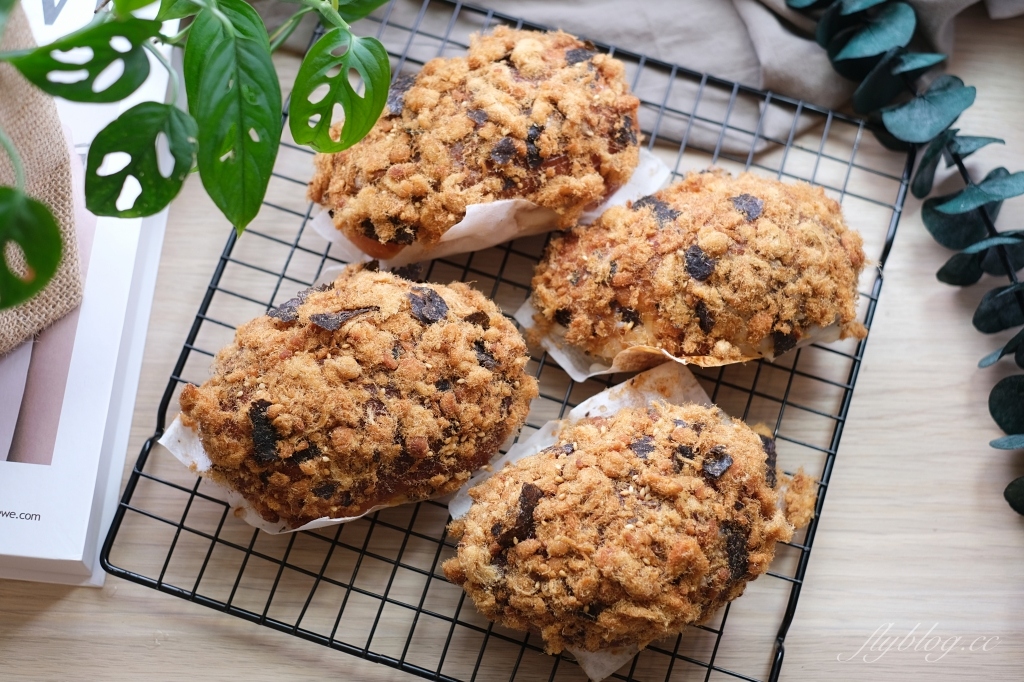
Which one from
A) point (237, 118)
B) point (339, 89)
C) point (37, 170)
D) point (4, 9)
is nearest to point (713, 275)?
point (339, 89)

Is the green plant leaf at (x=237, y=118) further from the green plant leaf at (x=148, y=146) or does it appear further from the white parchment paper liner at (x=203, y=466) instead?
the white parchment paper liner at (x=203, y=466)

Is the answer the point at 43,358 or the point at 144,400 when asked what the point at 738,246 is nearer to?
the point at 144,400

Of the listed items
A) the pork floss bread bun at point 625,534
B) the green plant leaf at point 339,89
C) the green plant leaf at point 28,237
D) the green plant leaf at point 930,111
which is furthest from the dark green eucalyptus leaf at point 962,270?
the green plant leaf at point 28,237

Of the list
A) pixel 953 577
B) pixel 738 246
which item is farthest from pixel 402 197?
pixel 953 577

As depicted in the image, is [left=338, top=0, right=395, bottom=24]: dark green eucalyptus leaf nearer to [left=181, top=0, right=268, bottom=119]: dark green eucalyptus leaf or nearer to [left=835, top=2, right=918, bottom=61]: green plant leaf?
[left=181, top=0, right=268, bottom=119]: dark green eucalyptus leaf

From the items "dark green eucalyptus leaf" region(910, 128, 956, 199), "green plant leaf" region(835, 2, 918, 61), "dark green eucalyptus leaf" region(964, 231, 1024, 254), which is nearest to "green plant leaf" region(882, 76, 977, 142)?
"dark green eucalyptus leaf" region(910, 128, 956, 199)

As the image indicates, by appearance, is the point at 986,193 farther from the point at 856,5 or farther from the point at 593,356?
the point at 593,356
